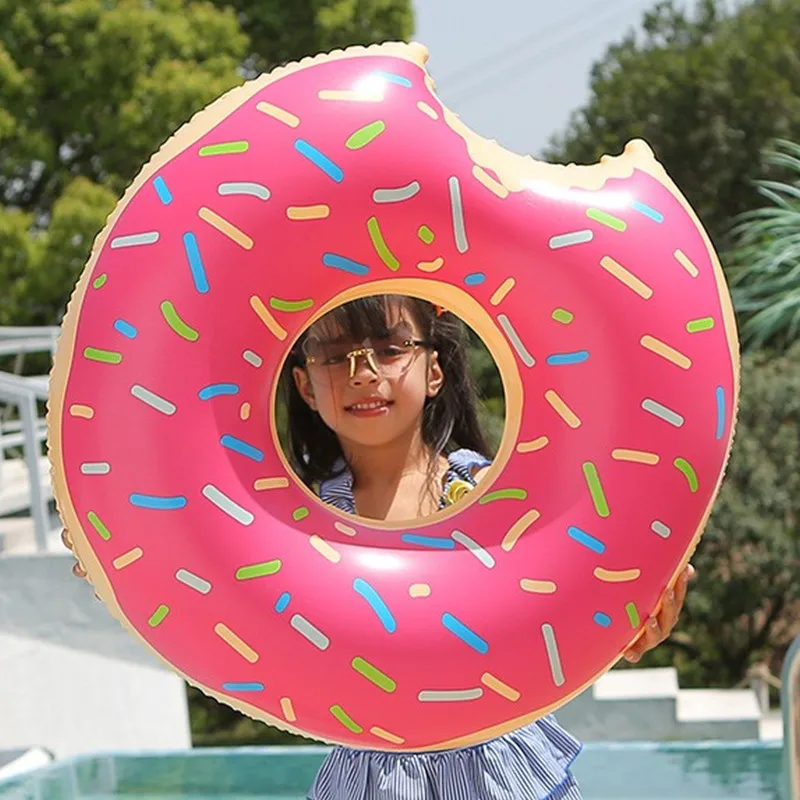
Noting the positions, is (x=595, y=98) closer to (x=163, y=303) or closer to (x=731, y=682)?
(x=731, y=682)

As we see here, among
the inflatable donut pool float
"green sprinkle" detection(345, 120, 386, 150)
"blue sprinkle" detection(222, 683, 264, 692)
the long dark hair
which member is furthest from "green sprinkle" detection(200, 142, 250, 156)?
"blue sprinkle" detection(222, 683, 264, 692)

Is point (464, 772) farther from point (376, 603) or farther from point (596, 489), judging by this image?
point (596, 489)

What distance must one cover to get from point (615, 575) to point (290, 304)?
0.53 meters

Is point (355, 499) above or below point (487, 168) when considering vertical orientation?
below

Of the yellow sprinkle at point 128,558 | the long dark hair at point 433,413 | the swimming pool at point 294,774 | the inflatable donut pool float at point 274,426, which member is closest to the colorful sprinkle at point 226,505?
the inflatable donut pool float at point 274,426

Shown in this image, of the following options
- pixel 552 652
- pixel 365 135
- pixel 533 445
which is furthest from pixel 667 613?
pixel 365 135

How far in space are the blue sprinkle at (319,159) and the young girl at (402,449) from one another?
231 millimetres

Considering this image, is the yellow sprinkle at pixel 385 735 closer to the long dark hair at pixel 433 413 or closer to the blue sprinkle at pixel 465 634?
the blue sprinkle at pixel 465 634

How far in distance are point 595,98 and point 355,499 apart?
11921mm

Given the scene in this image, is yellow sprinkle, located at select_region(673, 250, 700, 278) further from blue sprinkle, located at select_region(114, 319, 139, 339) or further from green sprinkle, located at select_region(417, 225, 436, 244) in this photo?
blue sprinkle, located at select_region(114, 319, 139, 339)

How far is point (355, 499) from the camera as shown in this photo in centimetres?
184

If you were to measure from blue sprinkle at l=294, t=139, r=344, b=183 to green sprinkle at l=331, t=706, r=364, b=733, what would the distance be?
0.66m

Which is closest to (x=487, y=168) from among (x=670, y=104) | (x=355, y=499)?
(x=355, y=499)

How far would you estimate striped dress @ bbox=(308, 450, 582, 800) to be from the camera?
1.64 metres
